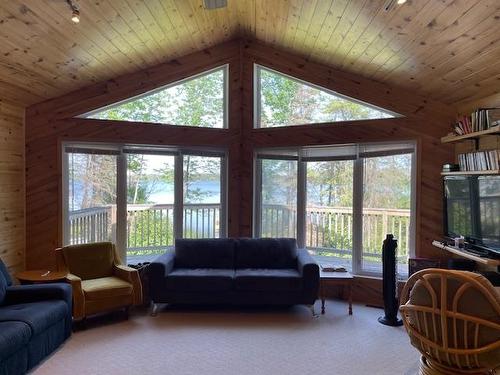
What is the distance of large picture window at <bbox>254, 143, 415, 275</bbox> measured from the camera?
14.6 feet

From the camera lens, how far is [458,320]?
152 cm

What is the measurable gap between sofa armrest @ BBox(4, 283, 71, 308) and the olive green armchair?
0.24m

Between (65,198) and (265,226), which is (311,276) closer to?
(265,226)

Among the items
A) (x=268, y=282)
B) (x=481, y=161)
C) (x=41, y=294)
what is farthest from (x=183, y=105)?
(x=481, y=161)

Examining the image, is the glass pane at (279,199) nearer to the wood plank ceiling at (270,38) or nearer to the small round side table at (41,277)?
the wood plank ceiling at (270,38)

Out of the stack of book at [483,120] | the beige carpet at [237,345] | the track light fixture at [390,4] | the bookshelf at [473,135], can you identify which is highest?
the track light fixture at [390,4]

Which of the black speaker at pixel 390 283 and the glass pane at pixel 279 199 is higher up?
the glass pane at pixel 279 199

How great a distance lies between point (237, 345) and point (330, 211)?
2317 millimetres

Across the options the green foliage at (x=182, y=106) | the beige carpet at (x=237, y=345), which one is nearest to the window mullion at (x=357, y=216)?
the beige carpet at (x=237, y=345)

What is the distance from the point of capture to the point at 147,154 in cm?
479

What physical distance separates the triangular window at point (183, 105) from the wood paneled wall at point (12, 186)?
31.0 inches

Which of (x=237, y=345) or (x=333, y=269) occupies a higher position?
(x=333, y=269)

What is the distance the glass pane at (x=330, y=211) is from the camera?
4.77m

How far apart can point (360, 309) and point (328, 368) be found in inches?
62.7
